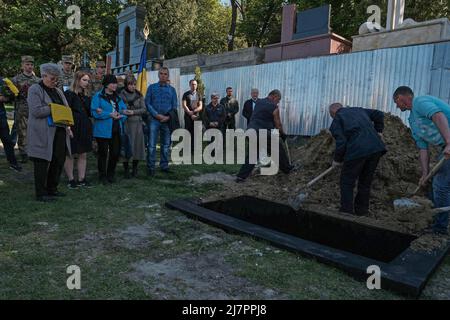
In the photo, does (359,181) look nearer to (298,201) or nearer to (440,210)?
(298,201)

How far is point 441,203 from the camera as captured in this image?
4020 mm

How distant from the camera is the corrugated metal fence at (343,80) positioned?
8.13 m

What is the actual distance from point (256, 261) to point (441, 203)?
7.20 feet

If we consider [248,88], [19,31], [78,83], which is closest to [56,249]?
[78,83]

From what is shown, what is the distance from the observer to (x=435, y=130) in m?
3.93

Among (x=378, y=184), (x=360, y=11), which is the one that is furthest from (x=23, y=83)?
(x=360, y=11)

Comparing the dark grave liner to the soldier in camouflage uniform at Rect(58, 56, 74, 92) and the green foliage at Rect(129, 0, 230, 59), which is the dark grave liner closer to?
the soldier in camouflage uniform at Rect(58, 56, 74, 92)

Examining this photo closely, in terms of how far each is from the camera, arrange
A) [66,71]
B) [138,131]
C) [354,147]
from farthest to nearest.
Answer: [66,71]
[138,131]
[354,147]

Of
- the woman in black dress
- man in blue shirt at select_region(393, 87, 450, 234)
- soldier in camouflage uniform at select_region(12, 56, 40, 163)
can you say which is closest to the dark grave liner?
man in blue shirt at select_region(393, 87, 450, 234)

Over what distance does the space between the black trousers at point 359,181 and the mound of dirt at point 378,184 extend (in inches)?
7.8

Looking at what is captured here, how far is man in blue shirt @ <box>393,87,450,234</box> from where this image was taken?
373cm

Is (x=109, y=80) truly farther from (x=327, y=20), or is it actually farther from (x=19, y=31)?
→ (x=19, y=31)

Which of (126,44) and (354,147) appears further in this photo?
(126,44)

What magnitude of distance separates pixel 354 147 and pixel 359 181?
0.60 metres
